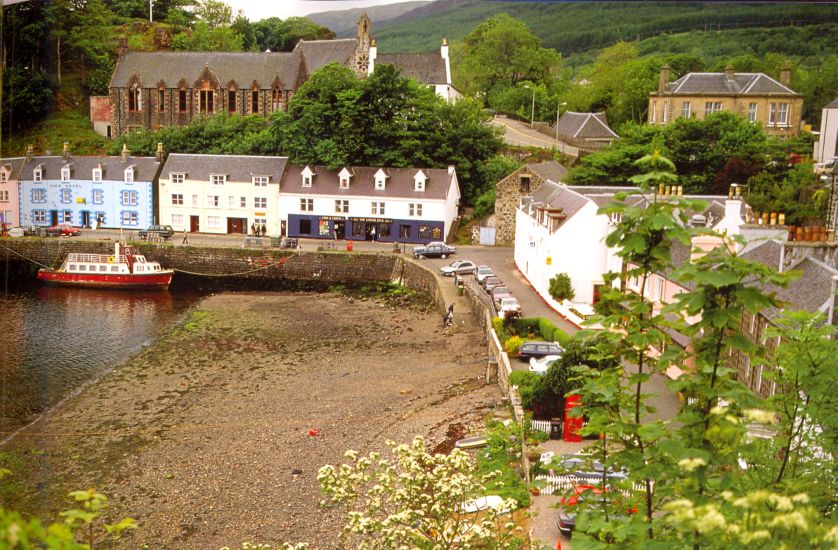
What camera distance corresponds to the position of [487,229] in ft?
117

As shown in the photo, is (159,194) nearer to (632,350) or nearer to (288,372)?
(288,372)

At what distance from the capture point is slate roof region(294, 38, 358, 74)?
46.5m

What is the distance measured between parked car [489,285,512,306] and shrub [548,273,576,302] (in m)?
1.30

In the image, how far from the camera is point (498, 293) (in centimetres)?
2417

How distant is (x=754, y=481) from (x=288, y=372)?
17080 mm

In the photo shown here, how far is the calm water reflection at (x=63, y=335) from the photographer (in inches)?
747

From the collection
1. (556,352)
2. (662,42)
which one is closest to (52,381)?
(556,352)

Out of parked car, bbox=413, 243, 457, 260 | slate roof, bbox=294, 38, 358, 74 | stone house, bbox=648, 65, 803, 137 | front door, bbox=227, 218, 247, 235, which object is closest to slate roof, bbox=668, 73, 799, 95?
stone house, bbox=648, 65, 803, 137

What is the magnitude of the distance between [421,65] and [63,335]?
30091 mm

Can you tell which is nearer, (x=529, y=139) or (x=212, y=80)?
(x=529, y=139)

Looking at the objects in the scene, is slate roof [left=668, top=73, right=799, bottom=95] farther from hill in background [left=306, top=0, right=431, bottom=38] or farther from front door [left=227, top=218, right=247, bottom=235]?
front door [left=227, top=218, right=247, bottom=235]

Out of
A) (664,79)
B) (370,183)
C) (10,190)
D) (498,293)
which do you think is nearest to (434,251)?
(370,183)

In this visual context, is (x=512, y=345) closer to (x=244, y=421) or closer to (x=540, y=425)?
(x=540, y=425)

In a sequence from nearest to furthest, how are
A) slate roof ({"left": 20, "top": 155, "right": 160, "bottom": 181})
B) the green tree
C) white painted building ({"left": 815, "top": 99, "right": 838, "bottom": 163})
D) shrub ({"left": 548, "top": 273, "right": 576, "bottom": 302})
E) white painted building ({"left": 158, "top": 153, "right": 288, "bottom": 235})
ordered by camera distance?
shrub ({"left": 548, "top": 273, "right": 576, "bottom": 302})
white painted building ({"left": 815, "top": 99, "right": 838, "bottom": 163})
slate roof ({"left": 20, "top": 155, "right": 160, "bottom": 181})
white painted building ({"left": 158, "top": 153, "right": 288, "bottom": 235})
the green tree
